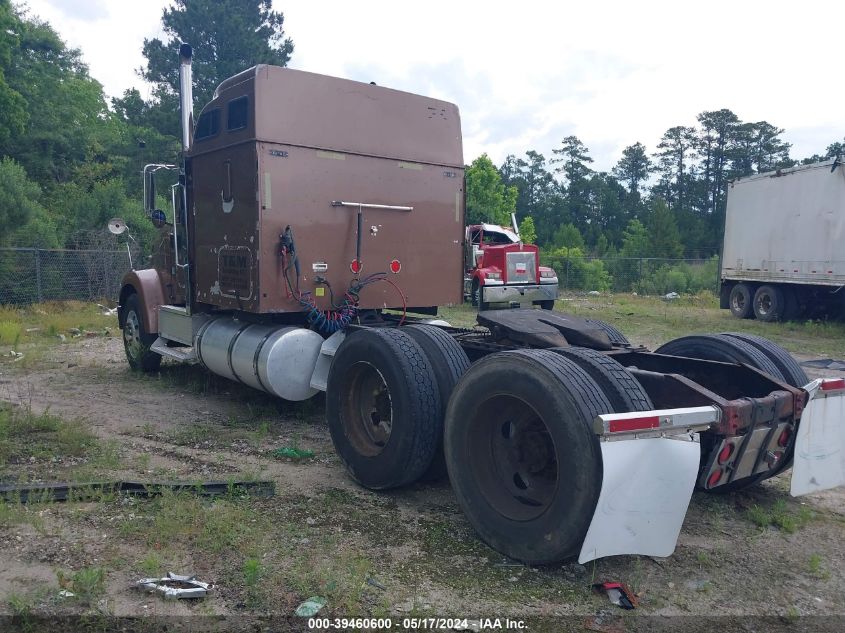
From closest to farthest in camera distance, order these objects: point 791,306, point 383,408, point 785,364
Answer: point 785,364
point 383,408
point 791,306

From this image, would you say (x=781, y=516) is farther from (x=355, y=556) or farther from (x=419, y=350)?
(x=355, y=556)

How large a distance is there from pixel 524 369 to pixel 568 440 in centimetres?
49

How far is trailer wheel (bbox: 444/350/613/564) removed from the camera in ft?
10.9

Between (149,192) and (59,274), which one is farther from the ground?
(149,192)

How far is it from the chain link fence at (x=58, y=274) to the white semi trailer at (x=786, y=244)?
55.9 feet

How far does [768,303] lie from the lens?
18562 mm

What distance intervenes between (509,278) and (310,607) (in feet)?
45.0

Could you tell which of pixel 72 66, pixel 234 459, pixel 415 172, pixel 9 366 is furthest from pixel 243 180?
pixel 72 66

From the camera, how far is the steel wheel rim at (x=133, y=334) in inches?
365

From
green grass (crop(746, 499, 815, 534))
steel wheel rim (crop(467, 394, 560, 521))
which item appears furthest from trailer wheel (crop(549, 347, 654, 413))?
green grass (crop(746, 499, 815, 534))

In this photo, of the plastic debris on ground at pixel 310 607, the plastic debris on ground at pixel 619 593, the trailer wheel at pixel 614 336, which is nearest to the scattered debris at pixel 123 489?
the plastic debris on ground at pixel 310 607

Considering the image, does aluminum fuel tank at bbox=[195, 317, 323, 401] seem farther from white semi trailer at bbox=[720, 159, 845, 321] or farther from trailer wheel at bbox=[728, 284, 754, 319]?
trailer wheel at bbox=[728, 284, 754, 319]

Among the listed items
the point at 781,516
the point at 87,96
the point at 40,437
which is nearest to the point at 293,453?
the point at 40,437

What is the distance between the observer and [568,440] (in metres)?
3.36
